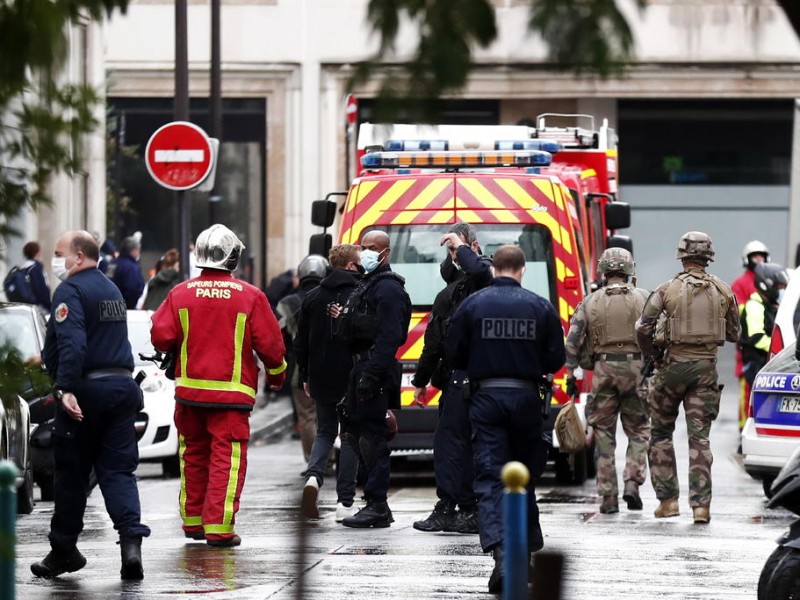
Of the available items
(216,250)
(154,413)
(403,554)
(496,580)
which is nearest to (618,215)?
(154,413)

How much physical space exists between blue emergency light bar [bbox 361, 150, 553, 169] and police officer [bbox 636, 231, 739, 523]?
10.2ft

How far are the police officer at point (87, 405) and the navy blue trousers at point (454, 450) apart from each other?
222cm

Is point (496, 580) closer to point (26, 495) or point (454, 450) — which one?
point (454, 450)

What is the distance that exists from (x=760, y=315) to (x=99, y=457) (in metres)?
9.54

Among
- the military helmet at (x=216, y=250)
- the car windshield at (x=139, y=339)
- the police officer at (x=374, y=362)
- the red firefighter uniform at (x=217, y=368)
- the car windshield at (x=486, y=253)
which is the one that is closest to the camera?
the red firefighter uniform at (x=217, y=368)

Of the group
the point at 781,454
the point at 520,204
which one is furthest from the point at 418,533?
the point at 520,204

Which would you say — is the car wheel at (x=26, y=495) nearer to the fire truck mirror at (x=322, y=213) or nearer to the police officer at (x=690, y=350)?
the police officer at (x=690, y=350)

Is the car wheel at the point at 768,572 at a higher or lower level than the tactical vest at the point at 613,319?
lower

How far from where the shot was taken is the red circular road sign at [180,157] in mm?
18625

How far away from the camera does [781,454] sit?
13078 millimetres

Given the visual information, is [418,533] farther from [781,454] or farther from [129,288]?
[129,288]

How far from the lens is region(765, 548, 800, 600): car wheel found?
26.6 feet

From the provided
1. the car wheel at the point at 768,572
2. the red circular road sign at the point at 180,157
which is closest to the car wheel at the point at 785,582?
the car wheel at the point at 768,572

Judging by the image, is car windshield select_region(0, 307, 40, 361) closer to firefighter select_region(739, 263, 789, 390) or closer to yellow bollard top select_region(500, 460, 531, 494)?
yellow bollard top select_region(500, 460, 531, 494)
